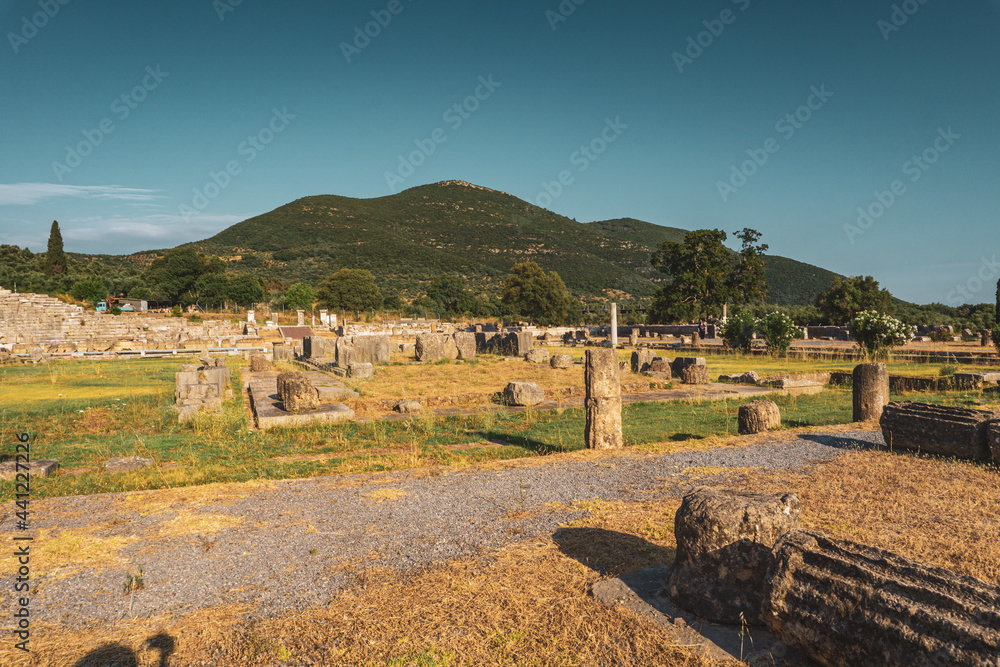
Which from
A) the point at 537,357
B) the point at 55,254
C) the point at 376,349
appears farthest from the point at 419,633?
the point at 55,254

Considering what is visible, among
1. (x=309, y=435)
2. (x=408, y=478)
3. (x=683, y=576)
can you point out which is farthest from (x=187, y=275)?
(x=683, y=576)

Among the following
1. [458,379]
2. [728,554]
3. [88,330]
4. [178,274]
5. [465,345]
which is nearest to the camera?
[728,554]

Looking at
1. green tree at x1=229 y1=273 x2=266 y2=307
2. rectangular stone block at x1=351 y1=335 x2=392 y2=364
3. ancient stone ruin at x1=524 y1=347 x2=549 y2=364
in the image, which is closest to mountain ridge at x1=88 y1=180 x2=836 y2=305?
green tree at x1=229 y1=273 x2=266 y2=307

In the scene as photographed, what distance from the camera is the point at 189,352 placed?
3534 cm

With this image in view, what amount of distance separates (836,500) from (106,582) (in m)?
6.51

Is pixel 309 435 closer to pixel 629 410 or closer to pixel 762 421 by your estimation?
pixel 629 410

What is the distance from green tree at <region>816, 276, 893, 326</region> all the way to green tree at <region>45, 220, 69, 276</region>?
75858 millimetres

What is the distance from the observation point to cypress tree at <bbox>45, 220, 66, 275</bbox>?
210ft

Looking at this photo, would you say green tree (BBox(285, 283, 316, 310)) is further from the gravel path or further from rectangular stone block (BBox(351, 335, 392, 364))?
the gravel path

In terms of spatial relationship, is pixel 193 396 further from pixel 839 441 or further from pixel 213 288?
pixel 213 288

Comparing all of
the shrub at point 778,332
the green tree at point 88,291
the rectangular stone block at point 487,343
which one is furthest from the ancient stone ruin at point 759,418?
the green tree at point 88,291

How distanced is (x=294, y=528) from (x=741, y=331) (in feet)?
91.0

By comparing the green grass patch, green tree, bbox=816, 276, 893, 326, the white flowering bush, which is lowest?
the green grass patch

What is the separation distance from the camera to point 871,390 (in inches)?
430
